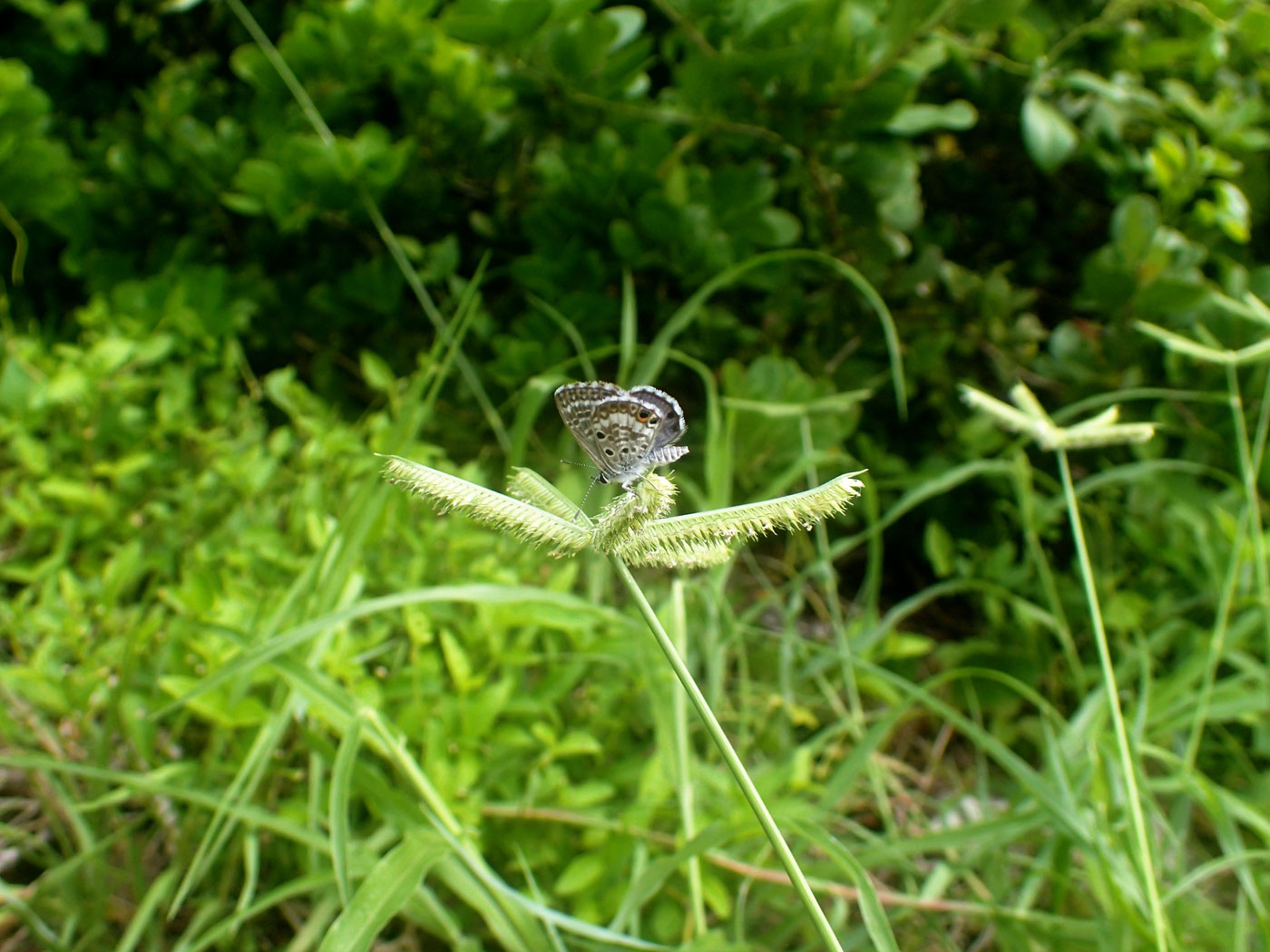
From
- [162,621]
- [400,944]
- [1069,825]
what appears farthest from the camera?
[162,621]

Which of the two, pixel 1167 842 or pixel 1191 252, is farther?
pixel 1191 252

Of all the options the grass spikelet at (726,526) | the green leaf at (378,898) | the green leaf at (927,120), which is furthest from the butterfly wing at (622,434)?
the green leaf at (927,120)

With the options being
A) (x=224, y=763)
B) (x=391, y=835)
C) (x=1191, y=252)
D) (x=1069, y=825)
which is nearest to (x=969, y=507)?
(x=1191, y=252)

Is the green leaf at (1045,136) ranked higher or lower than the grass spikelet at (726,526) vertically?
lower

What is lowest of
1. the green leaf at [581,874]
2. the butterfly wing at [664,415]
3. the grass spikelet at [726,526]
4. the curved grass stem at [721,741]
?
the green leaf at [581,874]

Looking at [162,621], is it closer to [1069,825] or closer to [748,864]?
[748,864]

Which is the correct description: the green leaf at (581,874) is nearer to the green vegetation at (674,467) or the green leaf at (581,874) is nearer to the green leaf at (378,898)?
the green vegetation at (674,467)
